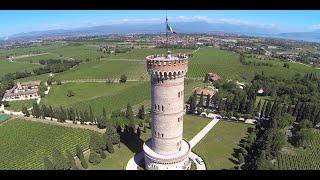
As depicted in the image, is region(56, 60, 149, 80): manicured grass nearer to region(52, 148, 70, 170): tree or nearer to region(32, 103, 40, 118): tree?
region(32, 103, 40, 118): tree

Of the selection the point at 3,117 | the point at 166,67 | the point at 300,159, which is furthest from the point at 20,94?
the point at 300,159

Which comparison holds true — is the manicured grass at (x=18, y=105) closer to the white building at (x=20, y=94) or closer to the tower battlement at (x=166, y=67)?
the white building at (x=20, y=94)

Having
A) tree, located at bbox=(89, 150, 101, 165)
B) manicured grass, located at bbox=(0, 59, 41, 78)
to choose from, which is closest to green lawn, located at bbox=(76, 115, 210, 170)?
tree, located at bbox=(89, 150, 101, 165)

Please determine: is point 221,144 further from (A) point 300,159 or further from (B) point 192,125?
(A) point 300,159

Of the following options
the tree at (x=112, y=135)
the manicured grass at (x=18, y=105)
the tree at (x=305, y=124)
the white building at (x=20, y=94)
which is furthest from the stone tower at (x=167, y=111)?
the white building at (x=20, y=94)

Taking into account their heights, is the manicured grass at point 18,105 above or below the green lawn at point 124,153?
below
